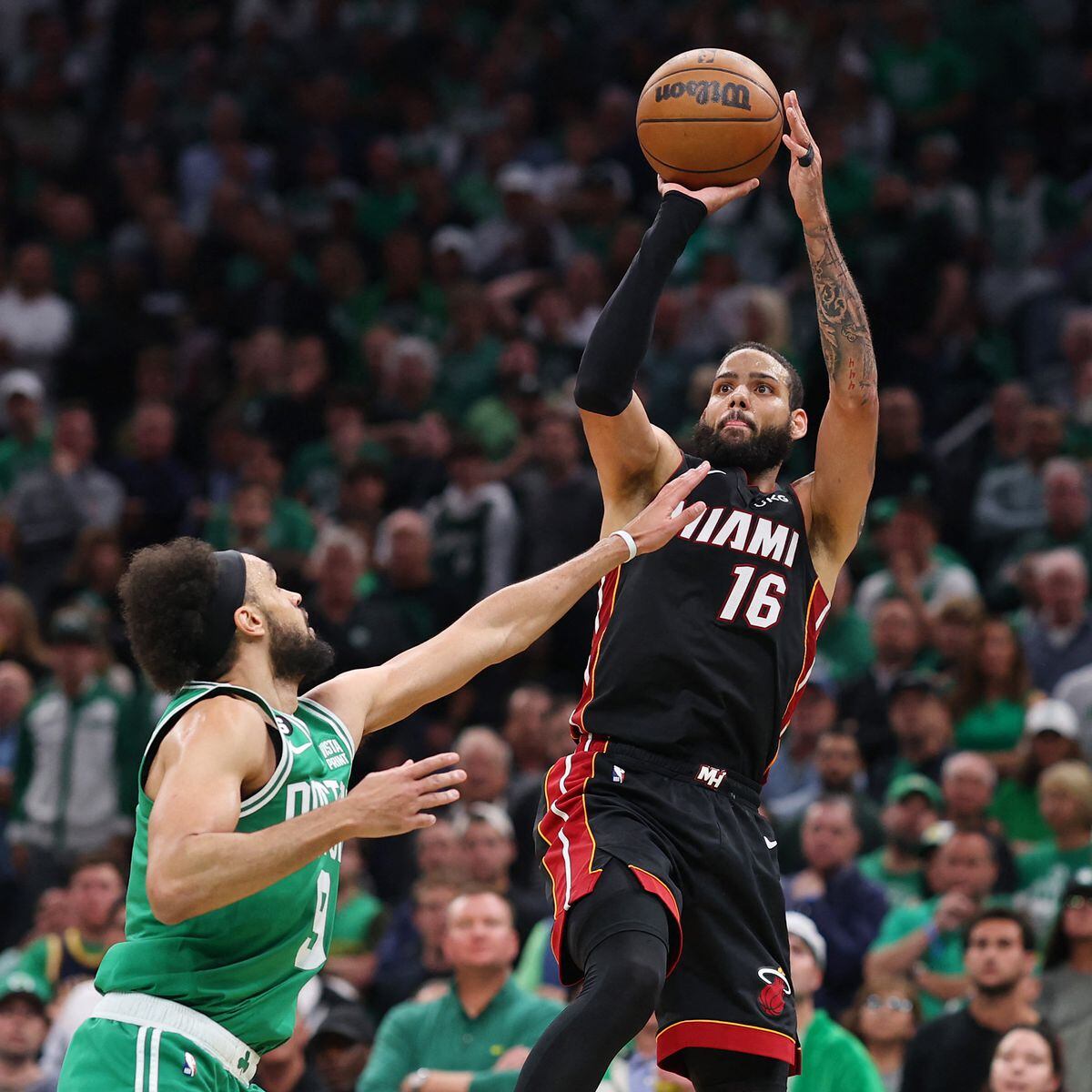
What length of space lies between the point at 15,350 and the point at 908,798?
29.0 feet

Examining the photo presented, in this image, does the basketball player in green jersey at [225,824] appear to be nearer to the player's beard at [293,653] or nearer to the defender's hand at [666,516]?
the player's beard at [293,653]

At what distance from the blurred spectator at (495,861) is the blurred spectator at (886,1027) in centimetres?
183

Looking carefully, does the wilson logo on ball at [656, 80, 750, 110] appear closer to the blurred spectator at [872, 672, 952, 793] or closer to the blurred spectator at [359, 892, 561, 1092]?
the blurred spectator at [359, 892, 561, 1092]

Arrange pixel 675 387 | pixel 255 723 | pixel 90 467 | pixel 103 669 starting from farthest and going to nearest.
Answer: pixel 90 467, pixel 675 387, pixel 103 669, pixel 255 723

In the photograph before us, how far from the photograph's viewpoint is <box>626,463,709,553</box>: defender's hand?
18.7 ft

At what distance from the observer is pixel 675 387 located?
13664 millimetres

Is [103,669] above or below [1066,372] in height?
below

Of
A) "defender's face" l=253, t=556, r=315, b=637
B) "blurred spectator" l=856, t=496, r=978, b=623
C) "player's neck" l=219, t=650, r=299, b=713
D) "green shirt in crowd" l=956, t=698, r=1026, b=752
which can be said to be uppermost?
"blurred spectator" l=856, t=496, r=978, b=623

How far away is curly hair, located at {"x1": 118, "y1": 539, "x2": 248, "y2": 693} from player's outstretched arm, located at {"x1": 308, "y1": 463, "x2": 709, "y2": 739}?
21.8 inches

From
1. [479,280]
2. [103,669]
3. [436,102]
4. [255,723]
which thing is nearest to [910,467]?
[479,280]

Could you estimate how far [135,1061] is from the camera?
4875 millimetres

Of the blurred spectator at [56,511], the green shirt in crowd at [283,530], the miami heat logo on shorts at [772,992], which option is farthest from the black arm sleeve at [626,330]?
the blurred spectator at [56,511]

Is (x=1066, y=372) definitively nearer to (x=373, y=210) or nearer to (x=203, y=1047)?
(x=373, y=210)

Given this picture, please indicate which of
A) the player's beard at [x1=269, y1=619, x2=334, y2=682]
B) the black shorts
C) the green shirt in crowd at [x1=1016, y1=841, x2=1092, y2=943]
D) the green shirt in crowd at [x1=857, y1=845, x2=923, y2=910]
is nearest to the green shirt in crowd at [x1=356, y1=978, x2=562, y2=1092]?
the green shirt in crowd at [x1=857, y1=845, x2=923, y2=910]
